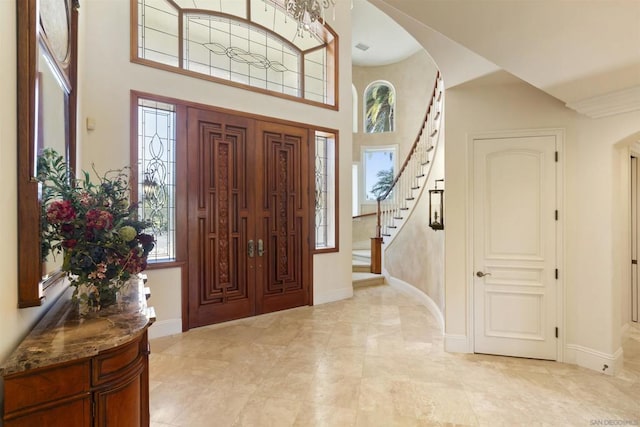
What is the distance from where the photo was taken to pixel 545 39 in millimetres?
2062

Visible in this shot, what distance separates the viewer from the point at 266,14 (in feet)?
16.4

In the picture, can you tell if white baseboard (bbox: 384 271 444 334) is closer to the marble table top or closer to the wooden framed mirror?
the marble table top

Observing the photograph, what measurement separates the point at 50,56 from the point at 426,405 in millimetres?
3365

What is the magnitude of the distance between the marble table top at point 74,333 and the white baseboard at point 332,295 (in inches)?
142

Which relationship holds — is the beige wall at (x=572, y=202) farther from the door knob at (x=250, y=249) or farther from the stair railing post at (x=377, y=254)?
the stair railing post at (x=377, y=254)

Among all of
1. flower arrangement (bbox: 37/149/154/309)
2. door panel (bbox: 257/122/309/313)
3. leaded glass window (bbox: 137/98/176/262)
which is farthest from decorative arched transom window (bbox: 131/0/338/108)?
flower arrangement (bbox: 37/149/154/309)

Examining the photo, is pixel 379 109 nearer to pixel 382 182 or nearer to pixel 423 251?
pixel 382 182

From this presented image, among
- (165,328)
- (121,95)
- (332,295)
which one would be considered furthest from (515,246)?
(121,95)

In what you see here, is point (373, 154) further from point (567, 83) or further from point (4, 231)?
point (4, 231)

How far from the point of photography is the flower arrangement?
4.97 ft

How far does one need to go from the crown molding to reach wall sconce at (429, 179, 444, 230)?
5.05 feet

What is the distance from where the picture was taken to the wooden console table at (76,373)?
112 centimetres

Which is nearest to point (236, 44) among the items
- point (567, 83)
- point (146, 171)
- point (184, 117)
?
point (184, 117)

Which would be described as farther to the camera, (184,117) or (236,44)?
(236,44)
